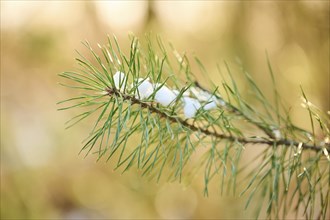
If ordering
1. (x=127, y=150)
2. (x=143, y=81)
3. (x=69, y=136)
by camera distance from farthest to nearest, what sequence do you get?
(x=69, y=136)
(x=127, y=150)
(x=143, y=81)

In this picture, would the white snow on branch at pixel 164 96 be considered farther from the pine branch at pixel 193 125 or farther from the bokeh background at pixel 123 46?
the bokeh background at pixel 123 46

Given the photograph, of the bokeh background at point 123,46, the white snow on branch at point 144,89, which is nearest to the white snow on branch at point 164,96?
the white snow on branch at point 144,89

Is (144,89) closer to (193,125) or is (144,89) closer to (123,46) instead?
(193,125)

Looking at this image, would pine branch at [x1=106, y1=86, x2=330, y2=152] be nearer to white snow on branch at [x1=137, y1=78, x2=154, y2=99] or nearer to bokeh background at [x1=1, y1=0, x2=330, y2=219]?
white snow on branch at [x1=137, y1=78, x2=154, y2=99]

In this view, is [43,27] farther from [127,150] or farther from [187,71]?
[187,71]

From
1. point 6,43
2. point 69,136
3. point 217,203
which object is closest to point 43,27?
point 6,43

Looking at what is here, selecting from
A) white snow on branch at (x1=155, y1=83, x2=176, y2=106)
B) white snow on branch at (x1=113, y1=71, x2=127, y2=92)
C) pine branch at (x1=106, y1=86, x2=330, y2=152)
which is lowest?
pine branch at (x1=106, y1=86, x2=330, y2=152)

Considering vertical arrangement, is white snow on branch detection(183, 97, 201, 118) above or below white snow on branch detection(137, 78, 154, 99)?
below

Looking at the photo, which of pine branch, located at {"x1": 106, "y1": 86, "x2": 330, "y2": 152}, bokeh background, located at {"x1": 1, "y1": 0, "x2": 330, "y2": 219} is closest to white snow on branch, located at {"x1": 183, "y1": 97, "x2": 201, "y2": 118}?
pine branch, located at {"x1": 106, "y1": 86, "x2": 330, "y2": 152}
